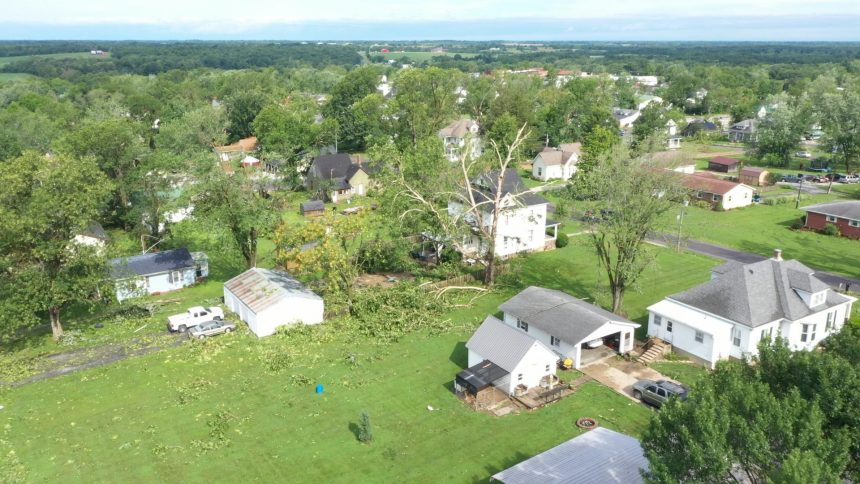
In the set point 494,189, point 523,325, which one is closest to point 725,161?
point 494,189

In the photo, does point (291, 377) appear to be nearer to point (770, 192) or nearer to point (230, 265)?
point (230, 265)

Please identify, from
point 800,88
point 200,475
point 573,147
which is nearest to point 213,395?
point 200,475

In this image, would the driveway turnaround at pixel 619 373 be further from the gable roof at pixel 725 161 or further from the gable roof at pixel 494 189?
the gable roof at pixel 725 161

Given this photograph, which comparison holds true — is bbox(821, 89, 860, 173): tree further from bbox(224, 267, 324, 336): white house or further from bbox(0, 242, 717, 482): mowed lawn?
bbox(224, 267, 324, 336): white house

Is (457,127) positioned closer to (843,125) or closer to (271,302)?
(843,125)

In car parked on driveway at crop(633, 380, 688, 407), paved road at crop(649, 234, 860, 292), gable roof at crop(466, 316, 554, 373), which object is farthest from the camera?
paved road at crop(649, 234, 860, 292)

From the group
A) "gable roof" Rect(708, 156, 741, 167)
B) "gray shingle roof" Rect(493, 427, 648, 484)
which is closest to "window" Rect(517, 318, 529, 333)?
"gray shingle roof" Rect(493, 427, 648, 484)
